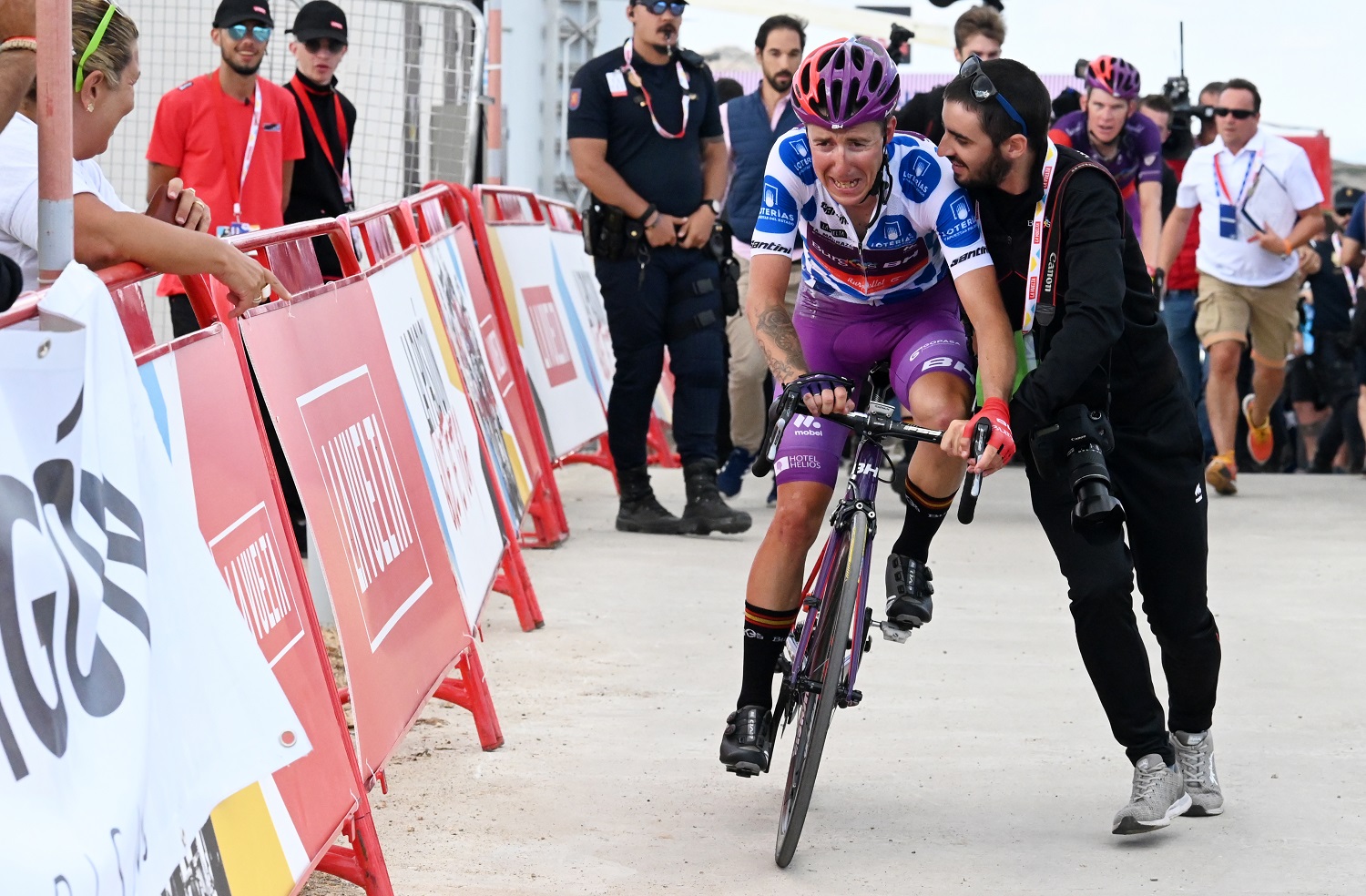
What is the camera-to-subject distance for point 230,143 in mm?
7676

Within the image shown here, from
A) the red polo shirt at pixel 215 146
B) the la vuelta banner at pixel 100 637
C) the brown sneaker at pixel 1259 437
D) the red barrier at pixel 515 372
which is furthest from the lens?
the brown sneaker at pixel 1259 437

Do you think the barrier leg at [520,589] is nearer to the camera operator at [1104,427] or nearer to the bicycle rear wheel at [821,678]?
the bicycle rear wheel at [821,678]

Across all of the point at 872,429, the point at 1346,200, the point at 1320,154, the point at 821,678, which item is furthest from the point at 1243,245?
the point at 1320,154

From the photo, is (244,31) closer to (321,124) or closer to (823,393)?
(321,124)

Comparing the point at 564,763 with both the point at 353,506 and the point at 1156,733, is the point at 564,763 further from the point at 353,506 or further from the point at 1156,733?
the point at 1156,733

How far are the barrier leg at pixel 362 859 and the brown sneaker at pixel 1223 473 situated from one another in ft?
26.9

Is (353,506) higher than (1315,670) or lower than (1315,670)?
higher

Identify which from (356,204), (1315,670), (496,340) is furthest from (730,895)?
(356,204)

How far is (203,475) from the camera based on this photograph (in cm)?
309

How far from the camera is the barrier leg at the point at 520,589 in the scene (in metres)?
6.78

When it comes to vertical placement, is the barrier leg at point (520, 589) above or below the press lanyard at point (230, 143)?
below

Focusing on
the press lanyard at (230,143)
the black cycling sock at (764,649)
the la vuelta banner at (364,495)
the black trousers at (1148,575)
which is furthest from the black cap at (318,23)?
the black trousers at (1148,575)

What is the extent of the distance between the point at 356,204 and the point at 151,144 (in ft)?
10.0

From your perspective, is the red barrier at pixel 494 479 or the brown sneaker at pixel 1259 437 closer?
the red barrier at pixel 494 479
